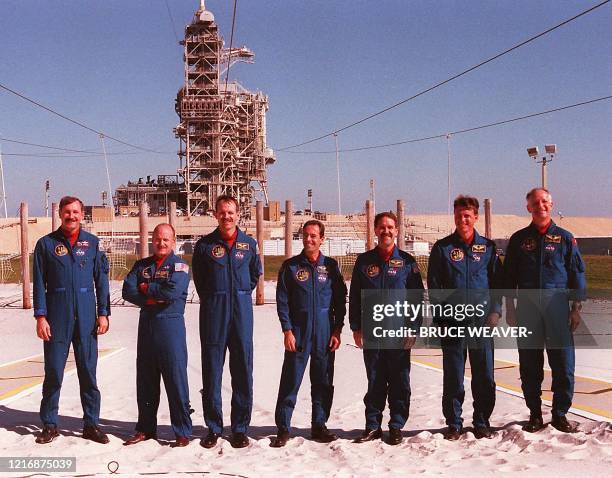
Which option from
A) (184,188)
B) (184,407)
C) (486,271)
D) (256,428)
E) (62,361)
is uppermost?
(184,188)

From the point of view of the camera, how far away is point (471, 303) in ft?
16.5

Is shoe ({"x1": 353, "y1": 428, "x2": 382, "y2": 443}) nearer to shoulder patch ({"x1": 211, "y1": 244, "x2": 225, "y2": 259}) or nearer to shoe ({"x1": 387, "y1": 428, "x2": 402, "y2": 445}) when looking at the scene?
shoe ({"x1": 387, "y1": 428, "x2": 402, "y2": 445})

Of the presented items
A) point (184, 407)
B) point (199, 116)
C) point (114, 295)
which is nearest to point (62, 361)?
point (184, 407)

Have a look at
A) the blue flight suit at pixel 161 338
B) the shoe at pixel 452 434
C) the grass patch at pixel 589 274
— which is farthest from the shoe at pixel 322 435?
the grass patch at pixel 589 274

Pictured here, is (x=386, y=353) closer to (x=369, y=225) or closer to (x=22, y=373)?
(x=22, y=373)

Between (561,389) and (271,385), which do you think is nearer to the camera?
(561,389)

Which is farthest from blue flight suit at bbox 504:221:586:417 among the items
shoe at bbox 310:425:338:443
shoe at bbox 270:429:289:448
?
shoe at bbox 270:429:289:448

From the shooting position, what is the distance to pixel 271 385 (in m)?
7.06

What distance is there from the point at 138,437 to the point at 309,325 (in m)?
1.68

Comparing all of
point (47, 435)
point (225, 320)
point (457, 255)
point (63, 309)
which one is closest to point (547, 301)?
point (457, 255)

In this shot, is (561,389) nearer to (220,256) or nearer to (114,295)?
(220,256)

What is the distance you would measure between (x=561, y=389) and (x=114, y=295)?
13.8 m

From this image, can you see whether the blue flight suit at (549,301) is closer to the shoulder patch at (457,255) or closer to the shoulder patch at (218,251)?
the shoulder patch at (457,255)

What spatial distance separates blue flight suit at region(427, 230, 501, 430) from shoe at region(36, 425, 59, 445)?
3287 mm
